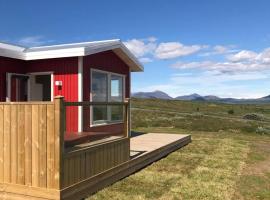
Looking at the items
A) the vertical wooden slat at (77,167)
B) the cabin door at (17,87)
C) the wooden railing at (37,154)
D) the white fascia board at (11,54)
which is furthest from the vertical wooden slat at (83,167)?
the cabin door at (17,87)

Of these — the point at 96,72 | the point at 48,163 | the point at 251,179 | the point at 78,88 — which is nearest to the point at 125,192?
the point at 48,163

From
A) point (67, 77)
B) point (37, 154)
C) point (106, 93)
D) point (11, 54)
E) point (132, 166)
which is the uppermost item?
point (11, 54)

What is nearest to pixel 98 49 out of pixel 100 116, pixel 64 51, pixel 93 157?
pixel 64 51

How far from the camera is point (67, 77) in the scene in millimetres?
10305

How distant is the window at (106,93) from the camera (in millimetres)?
8914

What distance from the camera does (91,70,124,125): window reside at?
891cm

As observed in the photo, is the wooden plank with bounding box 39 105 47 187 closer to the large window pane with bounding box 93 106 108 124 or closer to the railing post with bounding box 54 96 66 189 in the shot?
the railing post with bounding box 54 96 66 189

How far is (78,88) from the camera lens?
1012 centimetres

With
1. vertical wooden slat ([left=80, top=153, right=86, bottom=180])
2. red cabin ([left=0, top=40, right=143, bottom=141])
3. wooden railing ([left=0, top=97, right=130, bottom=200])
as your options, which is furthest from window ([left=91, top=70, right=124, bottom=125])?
wooden railing ([left=0, top=97, right=130, bottom=200])

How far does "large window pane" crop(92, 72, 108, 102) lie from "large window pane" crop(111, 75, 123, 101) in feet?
1.58

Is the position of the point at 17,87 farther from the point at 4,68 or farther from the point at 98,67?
the point at 98,67

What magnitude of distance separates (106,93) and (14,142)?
5937 mm

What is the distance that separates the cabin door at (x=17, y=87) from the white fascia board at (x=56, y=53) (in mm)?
725

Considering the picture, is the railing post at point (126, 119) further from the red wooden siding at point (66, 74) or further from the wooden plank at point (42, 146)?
the wooden plank at point (42, 146)
